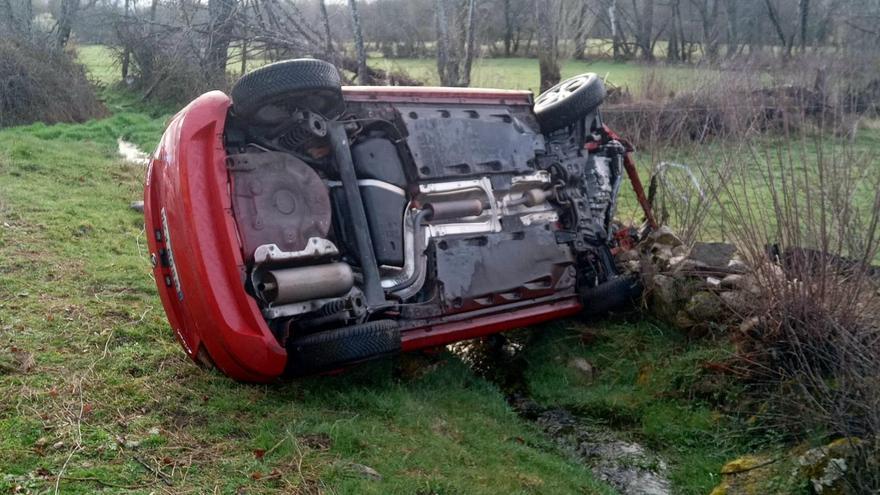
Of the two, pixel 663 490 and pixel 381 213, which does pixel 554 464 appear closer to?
pixel 663 490

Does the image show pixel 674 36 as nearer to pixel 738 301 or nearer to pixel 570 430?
pixel 738 301

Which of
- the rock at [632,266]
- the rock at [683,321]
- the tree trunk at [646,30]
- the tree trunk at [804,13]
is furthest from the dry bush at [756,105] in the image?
the tree trunk at [646,30]

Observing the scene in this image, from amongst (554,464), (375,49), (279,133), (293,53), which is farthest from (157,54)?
(554,464)

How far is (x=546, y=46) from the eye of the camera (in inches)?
778

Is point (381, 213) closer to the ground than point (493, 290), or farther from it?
farther from it

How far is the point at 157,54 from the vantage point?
18.8 meters

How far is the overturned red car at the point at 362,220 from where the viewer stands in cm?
409

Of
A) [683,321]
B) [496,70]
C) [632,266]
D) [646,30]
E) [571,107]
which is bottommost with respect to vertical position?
[683,321]

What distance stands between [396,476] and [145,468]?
1099mm

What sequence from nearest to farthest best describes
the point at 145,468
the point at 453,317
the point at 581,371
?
the point at 145,468 < the point at 453,317 < the point at 581,371

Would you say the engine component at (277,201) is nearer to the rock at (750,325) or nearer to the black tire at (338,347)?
the black tire at (338,347)

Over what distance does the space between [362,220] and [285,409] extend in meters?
1.12

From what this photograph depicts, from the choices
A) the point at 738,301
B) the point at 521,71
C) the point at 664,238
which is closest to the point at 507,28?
the point at 521,71

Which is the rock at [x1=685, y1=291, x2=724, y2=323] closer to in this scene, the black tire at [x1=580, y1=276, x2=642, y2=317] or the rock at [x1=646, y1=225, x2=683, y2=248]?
the black tire at [x1=580, y1=276, x2=642, y2=317]
